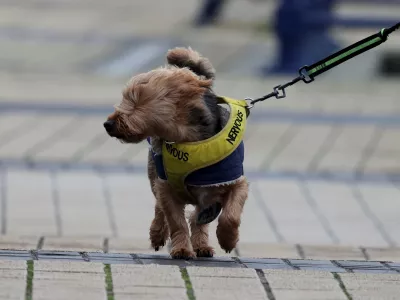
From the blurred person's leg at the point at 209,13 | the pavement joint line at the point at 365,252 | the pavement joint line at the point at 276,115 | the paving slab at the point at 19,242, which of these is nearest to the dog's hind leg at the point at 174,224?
the paving slab at the point at 19,242

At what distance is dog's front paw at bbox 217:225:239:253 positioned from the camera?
528 centimetres

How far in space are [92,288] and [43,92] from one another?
25.6 feet

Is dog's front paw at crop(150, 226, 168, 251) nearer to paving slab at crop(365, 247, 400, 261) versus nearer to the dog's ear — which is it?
the dog's ear

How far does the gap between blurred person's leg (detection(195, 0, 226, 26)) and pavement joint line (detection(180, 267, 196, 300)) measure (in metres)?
13.3

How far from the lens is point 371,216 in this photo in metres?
7.96

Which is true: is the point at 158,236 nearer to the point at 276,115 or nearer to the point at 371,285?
the point at 371,285

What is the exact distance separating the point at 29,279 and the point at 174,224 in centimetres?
101

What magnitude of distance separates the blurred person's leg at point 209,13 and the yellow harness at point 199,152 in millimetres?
12775

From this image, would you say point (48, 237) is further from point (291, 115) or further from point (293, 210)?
point (291, 115)

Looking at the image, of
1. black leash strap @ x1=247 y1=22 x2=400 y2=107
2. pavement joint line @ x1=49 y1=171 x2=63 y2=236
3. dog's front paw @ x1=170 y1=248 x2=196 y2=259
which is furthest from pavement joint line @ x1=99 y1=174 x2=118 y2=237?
black leash strap @ x1=247 y1=22 x2=400 y2=107

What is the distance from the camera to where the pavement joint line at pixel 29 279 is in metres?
4.38

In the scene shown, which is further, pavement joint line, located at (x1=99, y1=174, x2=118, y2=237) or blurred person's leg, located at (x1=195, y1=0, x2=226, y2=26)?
blurred person's leg, located at (x1=195, y1=0, x2=226, y2=26)

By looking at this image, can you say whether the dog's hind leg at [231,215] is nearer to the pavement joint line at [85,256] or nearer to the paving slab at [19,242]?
the pavement joint line at [85,256]

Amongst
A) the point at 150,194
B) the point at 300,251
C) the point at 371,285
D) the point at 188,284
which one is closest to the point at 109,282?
the point at 188,284
